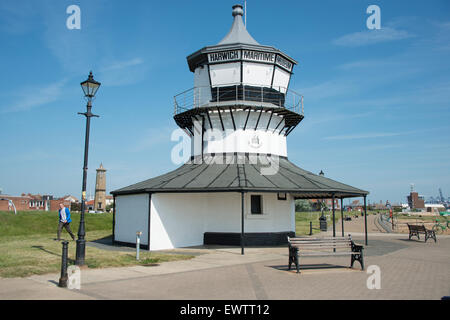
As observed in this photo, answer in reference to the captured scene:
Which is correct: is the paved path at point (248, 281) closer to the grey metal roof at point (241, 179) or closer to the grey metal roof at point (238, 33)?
the grey metal roof at point (241, 179)

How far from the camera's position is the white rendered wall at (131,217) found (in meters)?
16.0

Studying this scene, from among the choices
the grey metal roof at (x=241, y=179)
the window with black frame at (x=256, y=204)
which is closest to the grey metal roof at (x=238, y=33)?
the grey metal roof at (x=241, y=179)

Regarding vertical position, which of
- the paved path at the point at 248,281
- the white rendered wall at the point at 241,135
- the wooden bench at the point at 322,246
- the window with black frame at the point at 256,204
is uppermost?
the white rendered wall at the point at 241,135

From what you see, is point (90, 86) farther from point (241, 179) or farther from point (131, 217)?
point (131, 217)

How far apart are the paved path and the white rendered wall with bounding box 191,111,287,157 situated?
302 inches

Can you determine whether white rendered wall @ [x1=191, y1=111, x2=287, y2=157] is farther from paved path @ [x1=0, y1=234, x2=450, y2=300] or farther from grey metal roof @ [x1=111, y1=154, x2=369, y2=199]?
paved path @ [x1=0, y1=234, x2=450, y2=300]

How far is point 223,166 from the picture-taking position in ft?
58.2

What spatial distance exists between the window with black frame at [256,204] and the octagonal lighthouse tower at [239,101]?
2662 mm

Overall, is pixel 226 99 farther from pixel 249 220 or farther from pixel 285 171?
pixel 249 220

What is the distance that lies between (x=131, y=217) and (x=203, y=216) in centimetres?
353

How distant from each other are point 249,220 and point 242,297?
33.2ft

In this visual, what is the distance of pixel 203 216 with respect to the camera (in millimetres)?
17703
